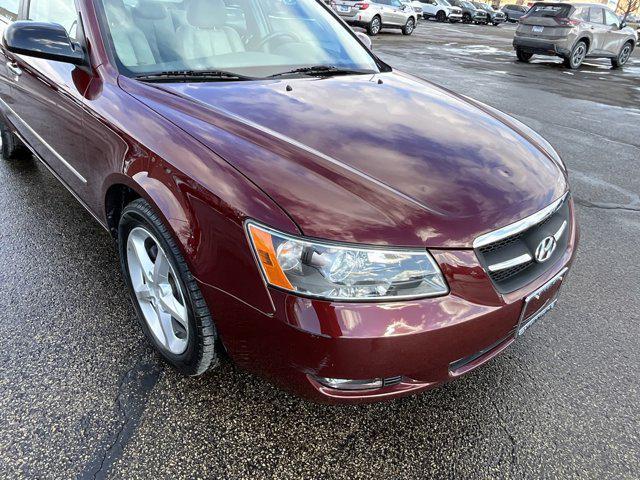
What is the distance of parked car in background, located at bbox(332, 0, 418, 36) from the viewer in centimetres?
1725

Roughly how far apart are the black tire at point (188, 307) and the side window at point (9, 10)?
2.40 meters

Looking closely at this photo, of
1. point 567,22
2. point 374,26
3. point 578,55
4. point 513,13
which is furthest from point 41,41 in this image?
point 513,13

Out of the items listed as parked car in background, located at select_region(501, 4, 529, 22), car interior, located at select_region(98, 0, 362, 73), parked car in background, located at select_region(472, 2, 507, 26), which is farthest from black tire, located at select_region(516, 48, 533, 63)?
parked car in background, located at select_region(501, 4, 529, 22)

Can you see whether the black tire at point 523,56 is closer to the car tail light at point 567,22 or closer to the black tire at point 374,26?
the car tail light at point 567,22

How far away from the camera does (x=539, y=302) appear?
1.83 m

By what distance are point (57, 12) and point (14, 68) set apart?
55 centimetres

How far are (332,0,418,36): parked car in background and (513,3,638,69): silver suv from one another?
5925 millimetres

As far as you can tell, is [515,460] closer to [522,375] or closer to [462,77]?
[522,375]

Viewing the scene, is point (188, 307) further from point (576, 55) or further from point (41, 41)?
point (576, 55)

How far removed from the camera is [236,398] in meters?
1.99

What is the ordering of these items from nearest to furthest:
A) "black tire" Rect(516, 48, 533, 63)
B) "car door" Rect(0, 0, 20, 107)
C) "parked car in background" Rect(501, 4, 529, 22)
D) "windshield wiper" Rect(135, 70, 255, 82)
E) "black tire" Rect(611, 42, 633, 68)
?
"windshield wiper" Rect(135, 70, 255, 82) → "car door" Rect(0, 0, 20, 107) → "black tire" Rect(516, 48, 533, 63) → "black tire" Rect(611, 42, 633, 68) → "parked car in background" Rect(501, 4, 529, 22)

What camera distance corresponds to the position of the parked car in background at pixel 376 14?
1725 centimetres

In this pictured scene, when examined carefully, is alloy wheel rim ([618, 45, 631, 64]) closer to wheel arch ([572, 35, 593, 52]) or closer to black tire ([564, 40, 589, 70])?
wheel arch ([572, 35, 593, 52])

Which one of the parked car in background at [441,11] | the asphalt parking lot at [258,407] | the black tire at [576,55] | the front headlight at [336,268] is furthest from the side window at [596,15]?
the parked car in background at [441,11]
